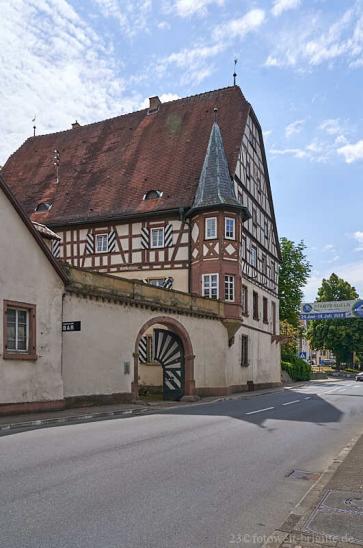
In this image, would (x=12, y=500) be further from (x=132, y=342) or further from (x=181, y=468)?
(x=132, y=342)

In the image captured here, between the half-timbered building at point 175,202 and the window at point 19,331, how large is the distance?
15.3m

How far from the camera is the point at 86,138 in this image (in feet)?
147

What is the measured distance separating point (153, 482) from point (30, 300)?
11441 millimetres

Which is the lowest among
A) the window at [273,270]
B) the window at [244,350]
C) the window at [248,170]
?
the window at [244,350]

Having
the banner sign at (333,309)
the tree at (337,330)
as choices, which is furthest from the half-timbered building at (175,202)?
the tree at (337,330)

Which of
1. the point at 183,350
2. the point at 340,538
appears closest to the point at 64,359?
the point at 183,350

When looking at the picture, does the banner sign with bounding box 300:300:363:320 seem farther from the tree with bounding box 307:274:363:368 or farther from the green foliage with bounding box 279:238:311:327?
the tree with bounding box 307:274:363:368

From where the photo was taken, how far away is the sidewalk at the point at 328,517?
18.1ft

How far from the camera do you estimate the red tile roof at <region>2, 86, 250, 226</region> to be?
1435 inches

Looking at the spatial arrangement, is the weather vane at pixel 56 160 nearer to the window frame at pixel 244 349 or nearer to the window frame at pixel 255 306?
the window frame at pixel 255 306

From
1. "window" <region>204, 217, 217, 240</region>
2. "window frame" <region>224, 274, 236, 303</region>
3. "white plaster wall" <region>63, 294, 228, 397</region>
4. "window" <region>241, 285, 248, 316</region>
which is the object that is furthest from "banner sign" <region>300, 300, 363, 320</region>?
"white plaster wall" <region>63, 294, 228, 397</region>

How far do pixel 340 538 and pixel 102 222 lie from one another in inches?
1258

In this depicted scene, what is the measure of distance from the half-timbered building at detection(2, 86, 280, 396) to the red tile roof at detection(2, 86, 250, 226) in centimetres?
9

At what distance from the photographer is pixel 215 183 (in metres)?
33.4
